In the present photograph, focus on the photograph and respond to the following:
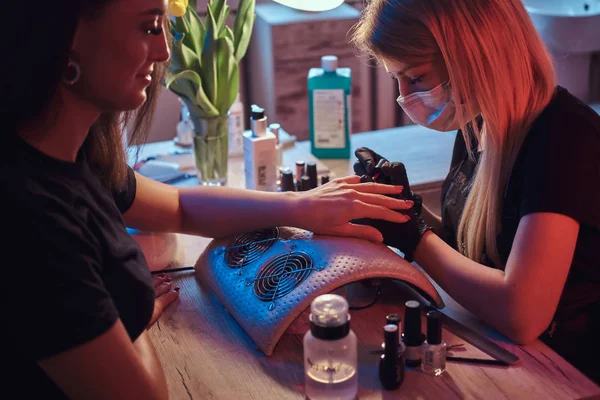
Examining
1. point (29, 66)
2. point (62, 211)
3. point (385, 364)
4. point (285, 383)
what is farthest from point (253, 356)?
point (29, 66)

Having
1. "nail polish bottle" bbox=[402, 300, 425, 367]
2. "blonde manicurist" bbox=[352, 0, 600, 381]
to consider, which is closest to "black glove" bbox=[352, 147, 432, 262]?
"blonde manicurist" bbox=[352, 0, 600, 381]

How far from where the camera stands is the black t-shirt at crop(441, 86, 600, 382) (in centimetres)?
105

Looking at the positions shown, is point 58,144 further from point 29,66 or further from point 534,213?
point 534,213

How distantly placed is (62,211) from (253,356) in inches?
14.8

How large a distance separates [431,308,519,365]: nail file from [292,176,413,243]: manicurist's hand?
177 mm

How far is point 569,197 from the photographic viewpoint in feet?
3.43

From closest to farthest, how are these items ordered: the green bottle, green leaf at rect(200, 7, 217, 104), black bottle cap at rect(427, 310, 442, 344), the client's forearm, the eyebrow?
the eyebrow, black bottle cap at rect(427, 310, 442, 344), the client's forearm, green leaf at rect(200, 7, 217, 104), the green bottle

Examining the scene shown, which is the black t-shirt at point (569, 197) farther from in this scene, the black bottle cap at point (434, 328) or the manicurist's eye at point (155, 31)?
the manicurist's eye at point (155, 31)

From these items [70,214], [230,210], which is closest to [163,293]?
[230,210]

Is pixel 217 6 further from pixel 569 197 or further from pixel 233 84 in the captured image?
pixel 569 197

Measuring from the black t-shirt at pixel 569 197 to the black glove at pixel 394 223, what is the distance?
133 mm

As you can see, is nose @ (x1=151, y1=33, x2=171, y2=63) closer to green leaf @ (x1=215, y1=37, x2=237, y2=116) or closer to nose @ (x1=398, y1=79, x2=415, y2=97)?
nose @ (x1=398, y1=79, x2=415, y2=97)

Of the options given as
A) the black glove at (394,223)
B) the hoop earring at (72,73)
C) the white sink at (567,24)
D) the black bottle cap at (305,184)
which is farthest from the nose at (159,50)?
the white sink at (567,24)

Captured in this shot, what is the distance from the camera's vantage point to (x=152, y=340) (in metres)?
1.12
